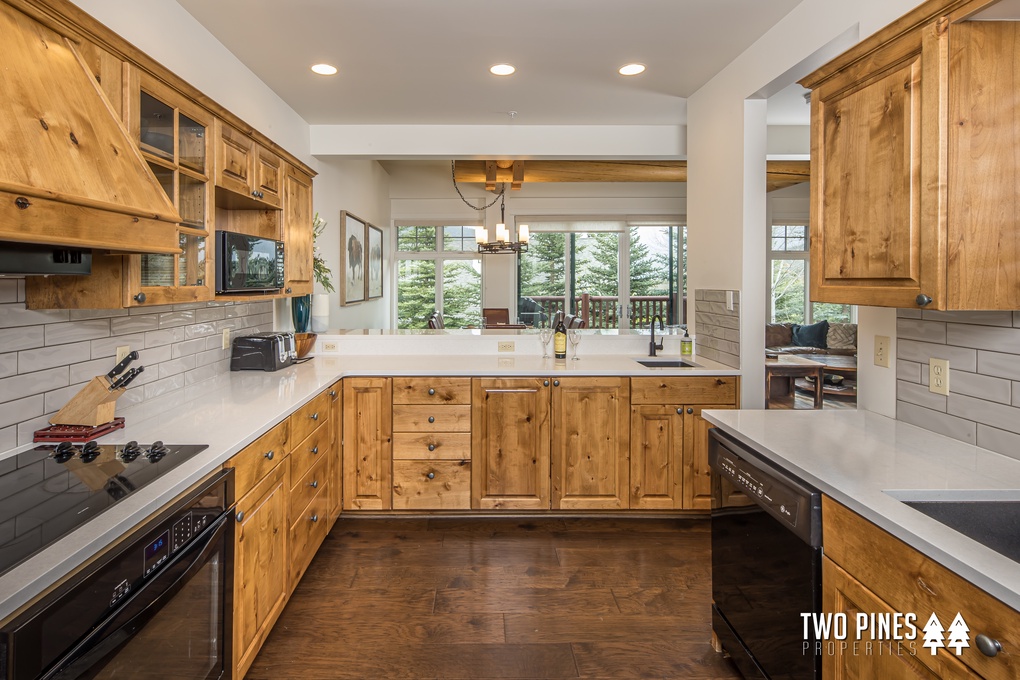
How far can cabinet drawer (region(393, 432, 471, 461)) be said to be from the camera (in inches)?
135

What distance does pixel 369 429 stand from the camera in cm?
342

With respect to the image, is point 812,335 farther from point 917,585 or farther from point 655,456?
point 917,585

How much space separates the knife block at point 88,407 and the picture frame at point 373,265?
4.42m

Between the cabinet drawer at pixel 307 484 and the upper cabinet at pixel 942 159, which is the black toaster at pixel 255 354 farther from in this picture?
the upper cabinet at pixel 942 159

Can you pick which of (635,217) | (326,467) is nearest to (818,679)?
(326,467)

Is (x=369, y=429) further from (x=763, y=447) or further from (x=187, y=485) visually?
(x=763, y=447)

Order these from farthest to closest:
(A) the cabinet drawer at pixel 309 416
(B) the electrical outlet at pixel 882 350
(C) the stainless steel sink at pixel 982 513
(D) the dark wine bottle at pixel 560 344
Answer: (D) the dark wine bottle at pixel 560 344 → (A) the cabinet drawer at pixel 309 416 → (B) the electrical outlet at pixel 882 350 → (C) the stainless steel sink at pixel 982 513

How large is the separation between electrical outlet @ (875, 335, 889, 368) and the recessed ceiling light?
291cm

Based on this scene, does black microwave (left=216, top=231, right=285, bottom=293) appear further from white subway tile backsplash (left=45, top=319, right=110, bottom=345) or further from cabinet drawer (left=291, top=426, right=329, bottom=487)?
cabinet drawer (left=291, top=426, right=329, bottom=487)

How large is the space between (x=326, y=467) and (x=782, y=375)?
148 inches

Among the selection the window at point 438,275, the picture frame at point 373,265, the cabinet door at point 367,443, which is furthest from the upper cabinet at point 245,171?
the window at point 438,275

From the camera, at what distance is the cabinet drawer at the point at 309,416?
8.18 ft

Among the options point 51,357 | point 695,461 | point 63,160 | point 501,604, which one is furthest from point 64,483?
point 695,461

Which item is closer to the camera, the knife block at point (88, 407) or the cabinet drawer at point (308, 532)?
the knife block at point (88, 407)
